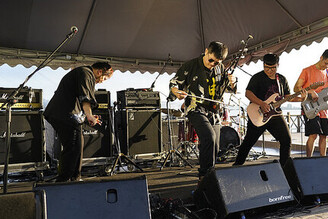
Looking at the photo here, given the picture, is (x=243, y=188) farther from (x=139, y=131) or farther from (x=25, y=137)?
(x=25, y=137)

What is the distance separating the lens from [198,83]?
9.72 ft

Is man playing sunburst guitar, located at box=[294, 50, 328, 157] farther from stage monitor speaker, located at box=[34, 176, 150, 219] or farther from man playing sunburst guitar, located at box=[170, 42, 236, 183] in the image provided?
stage monitor speaker, located at box=[34, 176, 150, 219]

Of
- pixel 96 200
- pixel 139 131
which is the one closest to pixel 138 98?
pixel 139 131

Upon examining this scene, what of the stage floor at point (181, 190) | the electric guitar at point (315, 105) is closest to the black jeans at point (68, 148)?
the stage floor at point (181, 190)

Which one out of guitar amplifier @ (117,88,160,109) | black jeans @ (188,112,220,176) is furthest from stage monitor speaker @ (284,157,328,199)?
guitar amplifier @ (117,88,160,109)

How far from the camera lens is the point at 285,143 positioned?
3066 millimetres

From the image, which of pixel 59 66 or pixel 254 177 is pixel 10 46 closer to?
pixel 59 66

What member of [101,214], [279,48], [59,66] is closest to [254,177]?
[101,214]

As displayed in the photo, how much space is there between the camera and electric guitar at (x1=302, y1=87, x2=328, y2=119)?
3.69 meters

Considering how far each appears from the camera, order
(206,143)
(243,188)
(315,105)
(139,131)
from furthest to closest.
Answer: (139,131), (315,105), (206,143), (243,188)

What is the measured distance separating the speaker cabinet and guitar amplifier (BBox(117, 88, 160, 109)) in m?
0.11

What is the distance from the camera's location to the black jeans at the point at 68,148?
9.52ft

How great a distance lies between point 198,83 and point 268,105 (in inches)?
35.7

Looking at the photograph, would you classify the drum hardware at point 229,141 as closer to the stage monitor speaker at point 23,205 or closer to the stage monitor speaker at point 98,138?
the stage monitor speaker at point 98,138
